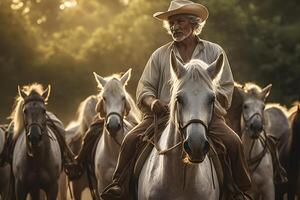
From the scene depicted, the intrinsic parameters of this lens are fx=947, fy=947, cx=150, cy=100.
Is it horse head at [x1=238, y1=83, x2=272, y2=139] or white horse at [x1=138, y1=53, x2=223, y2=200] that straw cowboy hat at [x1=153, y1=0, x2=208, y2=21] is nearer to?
white horse at [x1=138, y1=53, x2=223, y2=200]

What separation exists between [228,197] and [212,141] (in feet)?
2.33

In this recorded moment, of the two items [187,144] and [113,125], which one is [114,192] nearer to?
[187,144]

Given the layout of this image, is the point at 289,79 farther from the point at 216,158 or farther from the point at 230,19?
the point at 216,158

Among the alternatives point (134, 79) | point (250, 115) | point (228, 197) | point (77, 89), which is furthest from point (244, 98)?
point (77, 89)

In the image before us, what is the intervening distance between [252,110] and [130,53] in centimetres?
2596

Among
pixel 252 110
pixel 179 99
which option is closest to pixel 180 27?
pixel 179 99

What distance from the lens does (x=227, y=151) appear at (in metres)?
9.80

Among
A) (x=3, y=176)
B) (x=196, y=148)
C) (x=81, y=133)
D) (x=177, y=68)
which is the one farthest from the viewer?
(x=81, y=133)

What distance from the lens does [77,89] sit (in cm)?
4128

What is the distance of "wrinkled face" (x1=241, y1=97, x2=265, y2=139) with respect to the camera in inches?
597

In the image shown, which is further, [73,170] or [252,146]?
[73,170]

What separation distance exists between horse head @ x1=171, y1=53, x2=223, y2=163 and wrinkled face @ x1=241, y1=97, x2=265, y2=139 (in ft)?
20.6

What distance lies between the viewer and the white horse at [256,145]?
15.1 meters

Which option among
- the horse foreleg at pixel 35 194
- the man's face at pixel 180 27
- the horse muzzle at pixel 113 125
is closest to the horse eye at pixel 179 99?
the man's face at pixel 180 27
